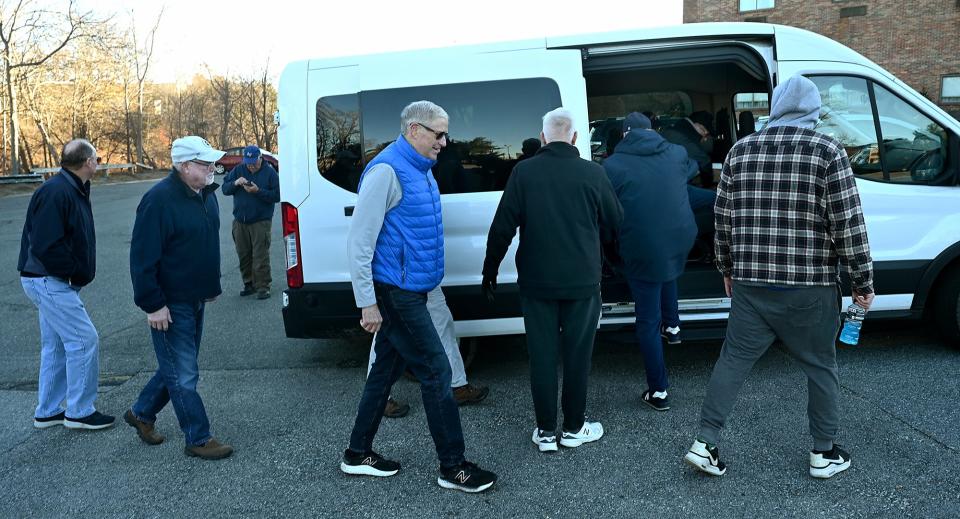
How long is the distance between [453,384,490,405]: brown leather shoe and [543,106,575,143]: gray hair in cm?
181

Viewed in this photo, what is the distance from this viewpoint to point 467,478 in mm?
3336

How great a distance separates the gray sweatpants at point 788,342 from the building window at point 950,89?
3081 centimetres

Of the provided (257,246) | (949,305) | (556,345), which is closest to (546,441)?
(556,345)

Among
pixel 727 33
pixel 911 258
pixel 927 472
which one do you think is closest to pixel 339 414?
pixel 927 472

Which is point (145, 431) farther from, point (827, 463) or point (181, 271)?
point (827, 463)

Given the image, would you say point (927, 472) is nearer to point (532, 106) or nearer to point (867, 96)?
point (867, 96)

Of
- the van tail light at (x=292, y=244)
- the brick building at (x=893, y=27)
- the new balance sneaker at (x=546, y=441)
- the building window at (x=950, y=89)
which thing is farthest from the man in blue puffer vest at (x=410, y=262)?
the building window at (x=950, y=89)

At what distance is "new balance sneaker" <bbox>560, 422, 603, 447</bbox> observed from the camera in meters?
3.79

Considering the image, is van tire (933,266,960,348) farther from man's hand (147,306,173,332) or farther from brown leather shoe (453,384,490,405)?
man's hand (147,306,173,332)

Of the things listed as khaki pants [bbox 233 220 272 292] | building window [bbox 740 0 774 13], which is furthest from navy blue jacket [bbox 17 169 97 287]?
building window [bbox 740 0 774 13]

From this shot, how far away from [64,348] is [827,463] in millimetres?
4298

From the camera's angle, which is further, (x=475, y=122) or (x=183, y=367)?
(x=475, y=122)

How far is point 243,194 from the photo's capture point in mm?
8133

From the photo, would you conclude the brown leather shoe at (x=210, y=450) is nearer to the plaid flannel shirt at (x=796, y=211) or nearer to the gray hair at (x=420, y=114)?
the gray hair at (x=420, y=114)
